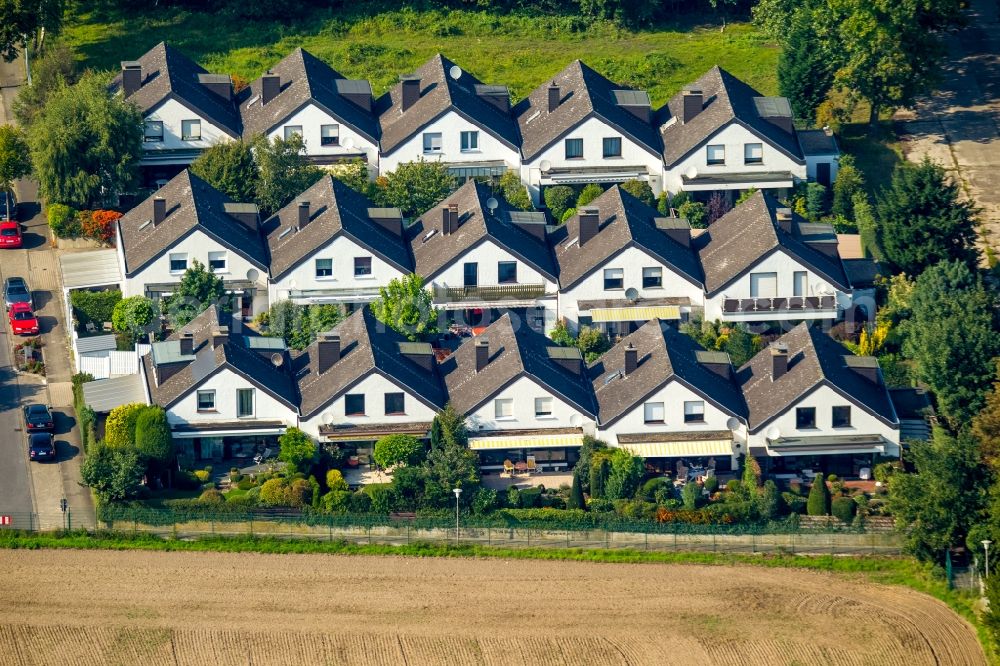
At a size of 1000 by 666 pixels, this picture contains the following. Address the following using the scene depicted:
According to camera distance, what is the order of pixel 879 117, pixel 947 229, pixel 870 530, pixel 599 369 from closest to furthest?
1. pixel 870 530
2. pixel 599 369
3. pixel 947 229
4. pixel 879 117

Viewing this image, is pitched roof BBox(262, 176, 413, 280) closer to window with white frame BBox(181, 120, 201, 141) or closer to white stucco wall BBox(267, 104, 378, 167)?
white stucco wall BBox(267, 104, 378, 167)

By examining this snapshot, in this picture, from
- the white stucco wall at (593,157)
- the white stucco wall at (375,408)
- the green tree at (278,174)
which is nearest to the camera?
the white stucco wall at (375,408)

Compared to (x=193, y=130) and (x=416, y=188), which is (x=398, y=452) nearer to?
(x=416, y=188)

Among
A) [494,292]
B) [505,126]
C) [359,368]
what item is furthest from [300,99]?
[359,368]

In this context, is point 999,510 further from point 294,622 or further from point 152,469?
point 152,469

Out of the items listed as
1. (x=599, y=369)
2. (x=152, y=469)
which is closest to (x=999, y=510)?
(x=599, y=369)

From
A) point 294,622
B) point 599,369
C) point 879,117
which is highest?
point 879,117

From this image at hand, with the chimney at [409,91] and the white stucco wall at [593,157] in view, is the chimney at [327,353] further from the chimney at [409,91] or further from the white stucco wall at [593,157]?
the chimney at [409,91]

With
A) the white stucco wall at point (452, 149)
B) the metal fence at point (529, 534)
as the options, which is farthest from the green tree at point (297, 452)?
the white stucco wall at point (452, 149)
